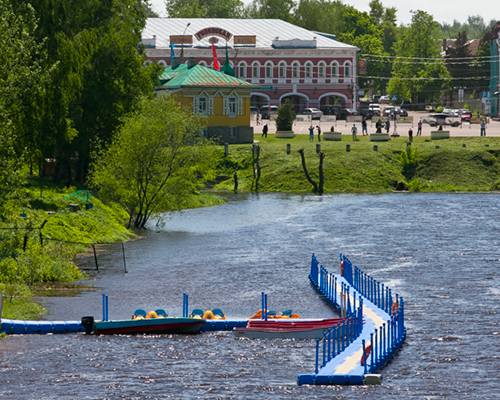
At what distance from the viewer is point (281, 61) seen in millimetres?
125688

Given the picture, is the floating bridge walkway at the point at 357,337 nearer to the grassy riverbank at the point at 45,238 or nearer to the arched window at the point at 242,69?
the grassy riverbank at the point at 45,238

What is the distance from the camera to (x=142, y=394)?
915 inches

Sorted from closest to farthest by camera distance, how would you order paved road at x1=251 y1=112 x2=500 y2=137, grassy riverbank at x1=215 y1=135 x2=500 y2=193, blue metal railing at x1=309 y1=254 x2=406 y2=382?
blue metal railing at x1=309 y1=254 x2=406 y2=382 < grassy riverbank at x1=215 y1=135 x2=500 y2=193 < paved road at x1=251 y1=112 x2=500 y2=137

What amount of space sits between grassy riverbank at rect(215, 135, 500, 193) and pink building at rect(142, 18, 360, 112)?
140 feet

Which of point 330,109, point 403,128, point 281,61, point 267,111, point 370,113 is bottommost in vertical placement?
point 403,128

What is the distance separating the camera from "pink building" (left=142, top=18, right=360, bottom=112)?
125m

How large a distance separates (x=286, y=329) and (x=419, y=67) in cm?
12114

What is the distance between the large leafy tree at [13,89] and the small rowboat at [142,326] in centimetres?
934

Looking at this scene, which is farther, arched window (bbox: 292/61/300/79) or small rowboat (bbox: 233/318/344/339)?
arched window (bbox: 292/61/300/79)

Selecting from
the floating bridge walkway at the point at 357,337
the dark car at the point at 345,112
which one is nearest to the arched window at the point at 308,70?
the dark car at the point at 345,112

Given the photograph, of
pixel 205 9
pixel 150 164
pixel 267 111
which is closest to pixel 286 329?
pixel 150 164

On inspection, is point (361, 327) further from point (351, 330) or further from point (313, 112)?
point (313, 112)

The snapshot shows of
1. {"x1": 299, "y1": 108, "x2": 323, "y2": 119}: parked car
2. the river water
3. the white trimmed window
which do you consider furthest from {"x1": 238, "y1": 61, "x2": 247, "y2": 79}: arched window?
the river water

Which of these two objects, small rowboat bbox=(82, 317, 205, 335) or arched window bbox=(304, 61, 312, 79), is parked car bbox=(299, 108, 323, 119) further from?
small rowboat bbox=(82, 317, 205, 335)
